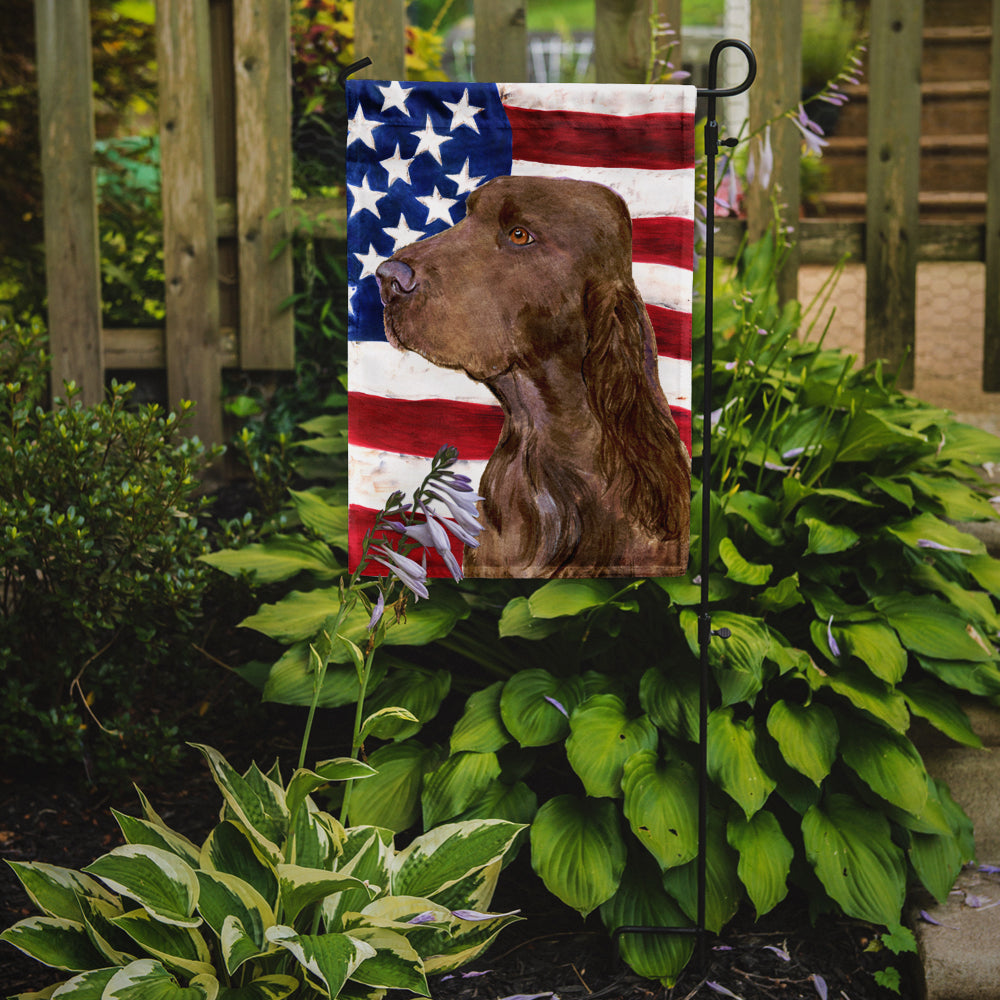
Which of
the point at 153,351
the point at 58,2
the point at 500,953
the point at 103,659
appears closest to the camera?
the point at 500,953

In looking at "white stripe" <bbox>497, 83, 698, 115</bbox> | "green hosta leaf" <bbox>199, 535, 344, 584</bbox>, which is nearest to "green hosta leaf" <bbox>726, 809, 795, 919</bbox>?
"green hosta leaf" <bbox>199, 535, 344, 584</bbox>

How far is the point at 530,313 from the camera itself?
2.03 meters

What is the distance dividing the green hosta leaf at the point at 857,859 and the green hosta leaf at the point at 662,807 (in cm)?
25

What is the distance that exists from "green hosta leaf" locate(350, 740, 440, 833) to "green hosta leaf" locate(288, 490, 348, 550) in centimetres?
59

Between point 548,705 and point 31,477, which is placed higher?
point 31,477

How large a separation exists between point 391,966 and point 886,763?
3.72ft

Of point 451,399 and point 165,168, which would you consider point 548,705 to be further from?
point 165,168

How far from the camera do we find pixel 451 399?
202cm

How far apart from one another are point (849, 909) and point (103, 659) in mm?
1887

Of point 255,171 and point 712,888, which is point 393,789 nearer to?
point 712,888

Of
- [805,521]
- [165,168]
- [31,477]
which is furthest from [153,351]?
[805,521]

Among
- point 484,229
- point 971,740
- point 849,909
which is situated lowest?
point 849,909

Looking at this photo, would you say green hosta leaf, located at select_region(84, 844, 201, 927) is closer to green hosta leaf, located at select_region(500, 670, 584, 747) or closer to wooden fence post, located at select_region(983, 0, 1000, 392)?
green hosta leaf, located at select_region(500, 670, 584, 747)

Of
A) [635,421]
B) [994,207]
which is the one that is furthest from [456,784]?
[994,207]
